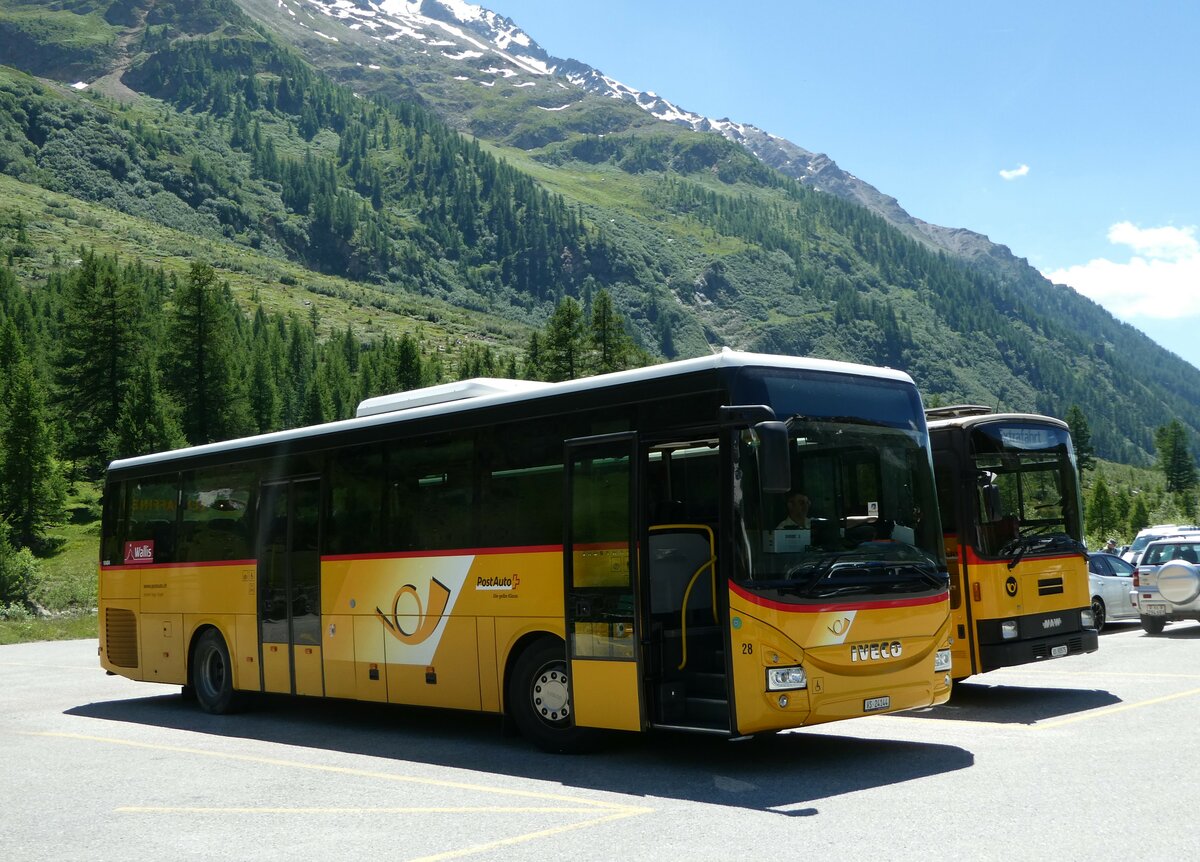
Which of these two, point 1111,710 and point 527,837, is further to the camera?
point 1111,710

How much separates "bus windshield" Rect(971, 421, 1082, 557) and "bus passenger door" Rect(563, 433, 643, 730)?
4.93 metres

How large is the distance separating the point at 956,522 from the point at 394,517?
6114 mm

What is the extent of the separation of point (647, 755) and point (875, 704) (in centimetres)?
230

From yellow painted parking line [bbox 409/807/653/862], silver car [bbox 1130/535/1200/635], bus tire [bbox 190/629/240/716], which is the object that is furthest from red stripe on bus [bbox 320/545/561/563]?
silver car [bbox 1130/535/1200/635]

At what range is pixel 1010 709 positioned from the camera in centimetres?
1341

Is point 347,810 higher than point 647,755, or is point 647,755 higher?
point 347,810

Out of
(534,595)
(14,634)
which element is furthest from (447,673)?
(14,634)

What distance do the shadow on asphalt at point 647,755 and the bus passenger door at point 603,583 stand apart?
59 centimetres

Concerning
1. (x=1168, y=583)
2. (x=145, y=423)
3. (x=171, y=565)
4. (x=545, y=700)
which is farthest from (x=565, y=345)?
(x=545, y=700)

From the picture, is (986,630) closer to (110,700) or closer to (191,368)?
(110,700)

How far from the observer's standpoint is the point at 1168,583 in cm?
2202

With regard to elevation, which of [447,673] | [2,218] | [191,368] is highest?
[2,218]

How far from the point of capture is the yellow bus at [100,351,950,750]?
368 inches

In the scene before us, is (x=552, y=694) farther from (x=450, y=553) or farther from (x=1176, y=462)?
(x=1176, y=462)
